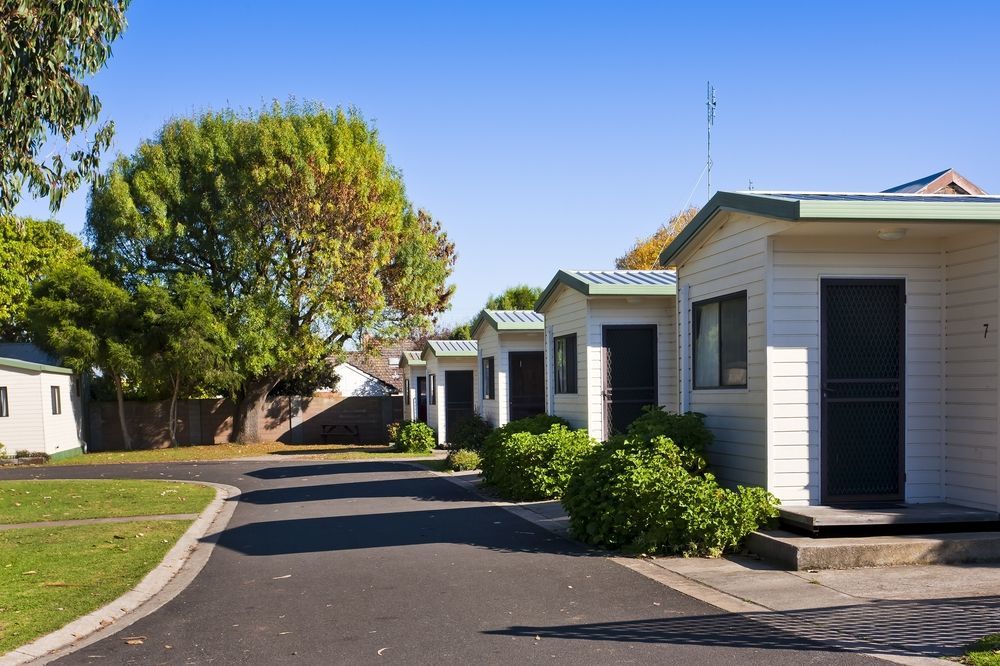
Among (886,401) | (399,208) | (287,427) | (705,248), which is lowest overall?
(287,427)

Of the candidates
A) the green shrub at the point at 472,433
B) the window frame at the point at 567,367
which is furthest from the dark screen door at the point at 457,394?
the window frame at the point at 567,367

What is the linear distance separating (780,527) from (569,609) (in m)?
3.28

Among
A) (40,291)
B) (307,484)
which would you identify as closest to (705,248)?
(307,484)

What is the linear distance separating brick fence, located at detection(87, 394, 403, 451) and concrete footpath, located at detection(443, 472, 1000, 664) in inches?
1163

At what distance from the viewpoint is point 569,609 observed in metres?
7.41

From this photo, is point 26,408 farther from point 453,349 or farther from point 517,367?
point 517,367

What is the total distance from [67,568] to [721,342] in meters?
7.77

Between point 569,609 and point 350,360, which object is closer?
point 569,609

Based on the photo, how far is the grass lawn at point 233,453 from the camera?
29.1 m

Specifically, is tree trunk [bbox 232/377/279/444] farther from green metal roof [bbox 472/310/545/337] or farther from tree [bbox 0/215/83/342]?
green metal roof [bbox 472/310/545/337]

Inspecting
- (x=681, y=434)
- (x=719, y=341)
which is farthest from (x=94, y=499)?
(x=719, y=341)

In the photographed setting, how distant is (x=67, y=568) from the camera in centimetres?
994

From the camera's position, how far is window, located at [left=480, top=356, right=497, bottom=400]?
24.0 meters

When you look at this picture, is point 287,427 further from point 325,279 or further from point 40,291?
point 40,291
